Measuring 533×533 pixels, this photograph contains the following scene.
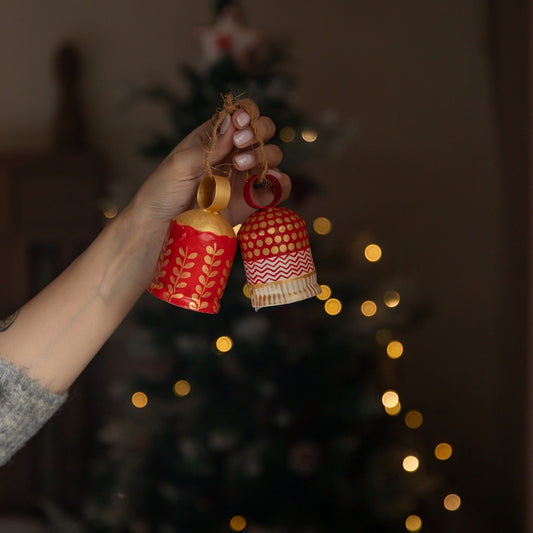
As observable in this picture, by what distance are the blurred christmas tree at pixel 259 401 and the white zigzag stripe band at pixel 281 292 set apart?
767 mm

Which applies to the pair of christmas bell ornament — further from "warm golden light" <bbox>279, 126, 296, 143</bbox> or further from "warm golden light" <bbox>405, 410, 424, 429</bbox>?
"warm golden light" <bbox>405, 410, 424, 429</bbox>

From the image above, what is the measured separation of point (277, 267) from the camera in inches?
31.1

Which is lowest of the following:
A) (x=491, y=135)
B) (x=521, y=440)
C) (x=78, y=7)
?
(x=521, y=440)

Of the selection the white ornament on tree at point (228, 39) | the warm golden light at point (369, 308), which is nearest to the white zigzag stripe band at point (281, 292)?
the warm golden light at point (369, 308)

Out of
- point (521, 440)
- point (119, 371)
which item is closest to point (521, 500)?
point (521, 440)

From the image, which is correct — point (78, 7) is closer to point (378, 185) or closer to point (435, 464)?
point (378, 185)

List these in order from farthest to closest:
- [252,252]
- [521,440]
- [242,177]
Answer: [521,440] → [242,177] → [252,252]

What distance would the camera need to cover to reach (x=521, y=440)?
7.49ft

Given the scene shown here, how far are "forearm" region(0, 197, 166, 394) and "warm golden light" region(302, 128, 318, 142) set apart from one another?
72cm

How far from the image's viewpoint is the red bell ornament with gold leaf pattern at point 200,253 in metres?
0.75

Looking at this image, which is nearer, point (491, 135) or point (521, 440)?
point (521, 440)

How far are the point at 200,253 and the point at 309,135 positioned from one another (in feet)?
2.99

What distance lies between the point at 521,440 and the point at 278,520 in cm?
111

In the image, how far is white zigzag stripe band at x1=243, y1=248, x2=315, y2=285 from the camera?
79 centimetres
